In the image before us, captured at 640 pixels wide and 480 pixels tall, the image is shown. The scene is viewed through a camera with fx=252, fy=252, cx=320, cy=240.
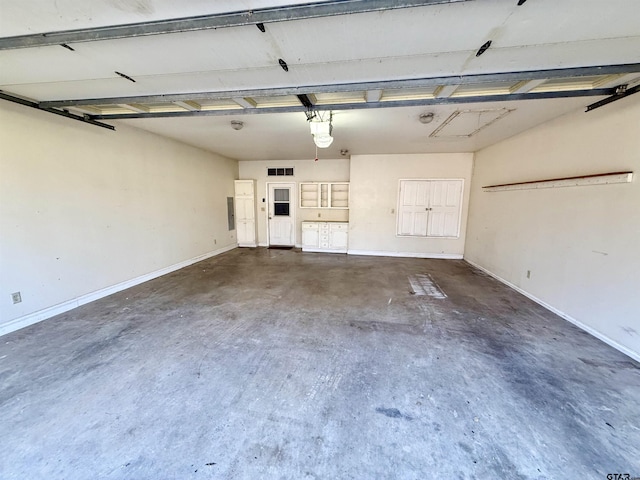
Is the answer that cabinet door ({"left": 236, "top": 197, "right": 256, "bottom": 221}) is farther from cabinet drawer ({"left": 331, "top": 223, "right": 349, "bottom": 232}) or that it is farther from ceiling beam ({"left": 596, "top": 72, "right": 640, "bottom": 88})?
ceiling beam ({"left": 596, "top": 72, "right": 640, "bottom": 88})

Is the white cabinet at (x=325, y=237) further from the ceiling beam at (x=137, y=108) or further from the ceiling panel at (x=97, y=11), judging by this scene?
the ceiling panel at (x=97, y=11)

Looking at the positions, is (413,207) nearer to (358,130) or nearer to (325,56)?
(358,130)

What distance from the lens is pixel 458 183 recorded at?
6211mm

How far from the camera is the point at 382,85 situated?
2.36m

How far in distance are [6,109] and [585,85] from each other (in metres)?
6.15

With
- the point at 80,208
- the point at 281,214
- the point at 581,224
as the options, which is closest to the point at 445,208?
the point at 581,224

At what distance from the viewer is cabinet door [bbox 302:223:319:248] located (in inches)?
282

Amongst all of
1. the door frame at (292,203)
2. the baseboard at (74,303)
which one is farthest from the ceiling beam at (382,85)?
the door frame at (292,203)

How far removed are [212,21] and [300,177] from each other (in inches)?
233

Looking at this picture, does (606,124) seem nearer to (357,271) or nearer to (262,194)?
(357,271)

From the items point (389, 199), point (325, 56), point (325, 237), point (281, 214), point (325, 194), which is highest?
point (325, 56)

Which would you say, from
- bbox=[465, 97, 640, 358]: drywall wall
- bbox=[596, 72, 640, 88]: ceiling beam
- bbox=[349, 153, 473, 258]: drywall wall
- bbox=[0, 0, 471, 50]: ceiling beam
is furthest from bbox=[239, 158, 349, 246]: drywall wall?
bbox=[0, 0, 471, 50]: ceiling beam

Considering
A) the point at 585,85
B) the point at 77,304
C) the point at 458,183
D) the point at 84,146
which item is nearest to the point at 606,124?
the point at 585,85

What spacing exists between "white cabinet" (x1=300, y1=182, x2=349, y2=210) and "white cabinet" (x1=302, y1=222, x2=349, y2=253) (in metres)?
0.64
